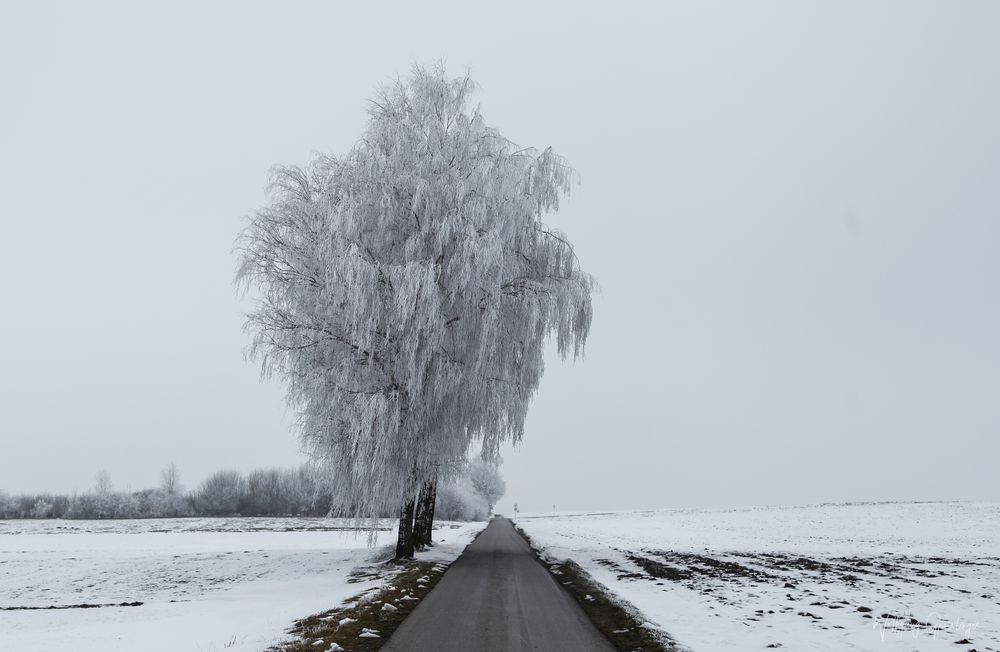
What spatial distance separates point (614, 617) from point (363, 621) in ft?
13.7

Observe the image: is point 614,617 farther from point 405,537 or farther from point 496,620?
point 405,537

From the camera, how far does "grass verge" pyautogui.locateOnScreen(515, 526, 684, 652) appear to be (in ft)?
25.4

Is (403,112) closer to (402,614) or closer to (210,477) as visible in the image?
(402,614)

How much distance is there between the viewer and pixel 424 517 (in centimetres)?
2291

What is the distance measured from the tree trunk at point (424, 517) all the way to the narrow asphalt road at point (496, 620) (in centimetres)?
651

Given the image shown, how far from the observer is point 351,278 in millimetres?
15125

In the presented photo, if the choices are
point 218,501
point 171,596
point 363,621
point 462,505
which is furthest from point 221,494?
point 363,621

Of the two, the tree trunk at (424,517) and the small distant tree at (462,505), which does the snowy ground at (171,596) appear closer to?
the tree trunk at (424,517)

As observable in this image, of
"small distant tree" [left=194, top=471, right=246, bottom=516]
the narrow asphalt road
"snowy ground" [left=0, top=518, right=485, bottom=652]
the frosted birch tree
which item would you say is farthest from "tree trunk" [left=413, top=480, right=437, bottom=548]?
"small distant tree" [left=194, top=471, right=246, bottom=516]

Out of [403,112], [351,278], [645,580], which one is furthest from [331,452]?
[403,112]

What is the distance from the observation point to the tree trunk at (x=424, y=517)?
21281 mm

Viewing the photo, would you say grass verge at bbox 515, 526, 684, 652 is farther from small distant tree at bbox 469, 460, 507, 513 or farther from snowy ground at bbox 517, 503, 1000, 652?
small distant tree at bbox 469, 460, 507, 513

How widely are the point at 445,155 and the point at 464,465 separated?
1008 centimetres

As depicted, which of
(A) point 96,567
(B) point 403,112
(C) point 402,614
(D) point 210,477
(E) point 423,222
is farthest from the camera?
(D) point 210,477
